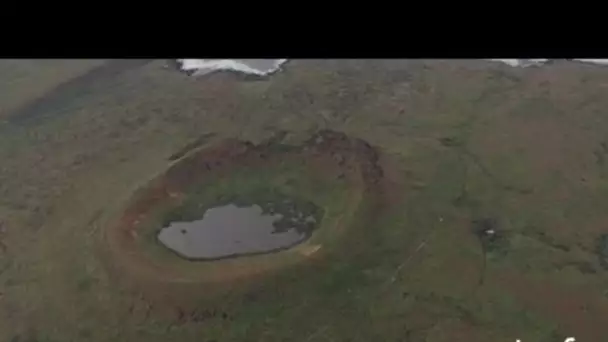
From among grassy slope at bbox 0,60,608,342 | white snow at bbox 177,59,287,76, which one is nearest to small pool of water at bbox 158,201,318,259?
grassy slope at bbox 0,60,608,342

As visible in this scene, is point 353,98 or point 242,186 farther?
point 353,98

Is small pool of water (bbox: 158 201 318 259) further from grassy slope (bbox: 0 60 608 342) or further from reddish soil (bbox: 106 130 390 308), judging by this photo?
grassy slope (bbox: 0 60 608 342)

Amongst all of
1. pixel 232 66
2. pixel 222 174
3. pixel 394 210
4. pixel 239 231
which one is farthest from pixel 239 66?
pixel 394 210

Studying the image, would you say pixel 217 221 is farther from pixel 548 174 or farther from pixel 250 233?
pixel 548 174

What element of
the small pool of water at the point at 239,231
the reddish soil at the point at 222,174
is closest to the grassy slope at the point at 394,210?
the reddish soil at the point at 222,174

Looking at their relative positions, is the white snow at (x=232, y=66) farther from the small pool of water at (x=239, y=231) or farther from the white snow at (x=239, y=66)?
the small pool of water at (x=239, y=231)
